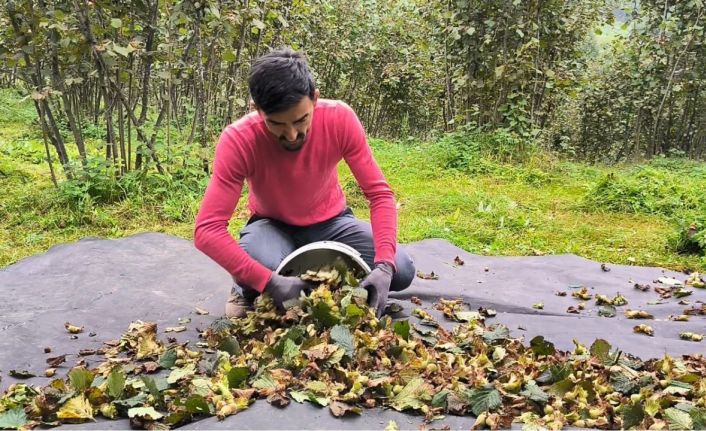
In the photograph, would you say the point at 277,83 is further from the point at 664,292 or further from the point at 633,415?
the point at 664,292

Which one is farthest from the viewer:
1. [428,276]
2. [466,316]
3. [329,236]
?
[428,276]

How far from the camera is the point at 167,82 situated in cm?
467

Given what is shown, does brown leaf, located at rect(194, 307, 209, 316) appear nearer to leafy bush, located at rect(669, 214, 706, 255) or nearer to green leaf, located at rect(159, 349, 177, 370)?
green leaf, located at rect(159, 349, 177, 370)

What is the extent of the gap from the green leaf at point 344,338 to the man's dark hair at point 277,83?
77cm

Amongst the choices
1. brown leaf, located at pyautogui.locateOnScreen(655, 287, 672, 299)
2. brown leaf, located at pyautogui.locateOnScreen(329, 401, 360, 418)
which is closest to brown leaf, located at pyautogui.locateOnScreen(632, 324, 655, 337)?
brown leaf, located at pyautogui.locateOnScreen(655, 287, 672, 299)

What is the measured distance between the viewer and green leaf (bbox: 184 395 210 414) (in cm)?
152

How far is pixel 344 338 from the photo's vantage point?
1832 mm

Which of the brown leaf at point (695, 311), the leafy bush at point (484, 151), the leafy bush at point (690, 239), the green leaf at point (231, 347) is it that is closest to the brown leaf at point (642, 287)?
the brown leaf at point (695, 311)

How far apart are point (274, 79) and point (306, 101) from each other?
0.15m

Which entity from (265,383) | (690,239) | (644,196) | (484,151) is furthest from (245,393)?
(484,151)

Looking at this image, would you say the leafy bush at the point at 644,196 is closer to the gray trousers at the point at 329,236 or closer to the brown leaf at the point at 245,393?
the gray trousers at the point at 329,236

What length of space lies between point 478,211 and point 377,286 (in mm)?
2596

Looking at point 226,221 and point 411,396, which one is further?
point 226,221

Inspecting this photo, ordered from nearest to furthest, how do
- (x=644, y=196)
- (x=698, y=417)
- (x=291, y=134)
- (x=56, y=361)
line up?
(x=698, y=417)
(x=56, y=361)
(x=291, y=134)
(x=644, y=196)
